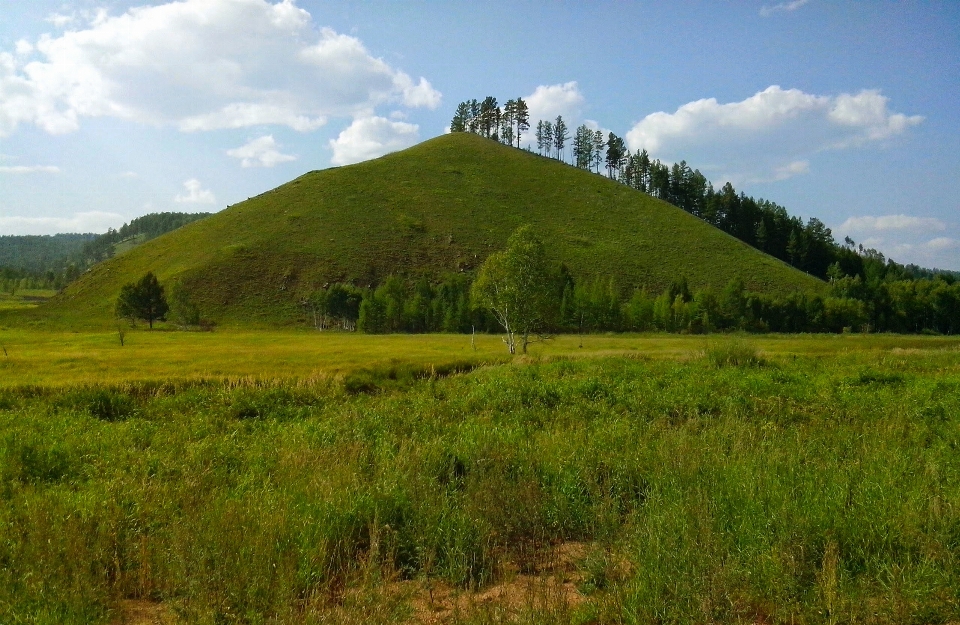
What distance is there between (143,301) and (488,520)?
310 ft

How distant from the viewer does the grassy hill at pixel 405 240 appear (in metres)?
108

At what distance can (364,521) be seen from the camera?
7.81 m

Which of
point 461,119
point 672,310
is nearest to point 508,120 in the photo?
point 461,119

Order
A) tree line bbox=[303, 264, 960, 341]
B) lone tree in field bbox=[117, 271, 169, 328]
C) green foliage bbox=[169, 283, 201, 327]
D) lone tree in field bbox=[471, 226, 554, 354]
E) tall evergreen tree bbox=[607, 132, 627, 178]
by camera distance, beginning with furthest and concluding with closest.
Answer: tall evergreen tree bbox=[607, 132, 627, 178], tree line bbox=[303, 264, 960, 341], green foliage bbox=[169, 283, 201, 327], lone tree in field bbox=[117, 271, 169, 328], lone tree in field bbox=[471, 226, 554, 354]

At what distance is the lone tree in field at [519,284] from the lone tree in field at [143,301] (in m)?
61.2

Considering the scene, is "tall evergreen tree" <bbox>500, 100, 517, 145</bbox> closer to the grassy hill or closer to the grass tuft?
the grassy hill

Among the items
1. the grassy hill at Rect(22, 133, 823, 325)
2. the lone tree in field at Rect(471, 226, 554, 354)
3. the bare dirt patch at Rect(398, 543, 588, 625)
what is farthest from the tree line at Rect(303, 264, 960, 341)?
the bare dirt patch at Rect(398, 543, 588, 625)

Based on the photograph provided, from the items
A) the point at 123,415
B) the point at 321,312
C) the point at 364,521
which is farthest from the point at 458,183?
the point at 364,521

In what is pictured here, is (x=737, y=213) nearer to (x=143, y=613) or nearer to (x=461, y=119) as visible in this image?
(x=461, y=119)

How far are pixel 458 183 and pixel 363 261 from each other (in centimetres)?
4437

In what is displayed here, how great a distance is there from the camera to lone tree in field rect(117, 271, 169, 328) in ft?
284

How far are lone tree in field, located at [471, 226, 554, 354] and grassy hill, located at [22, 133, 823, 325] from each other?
5762 centimetres

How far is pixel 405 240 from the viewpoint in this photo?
4835 inches

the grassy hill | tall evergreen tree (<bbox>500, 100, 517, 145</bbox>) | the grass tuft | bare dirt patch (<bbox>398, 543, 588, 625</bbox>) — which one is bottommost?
bare dirt patch (<bbox>398, 543, 588, 625</bbox>)
